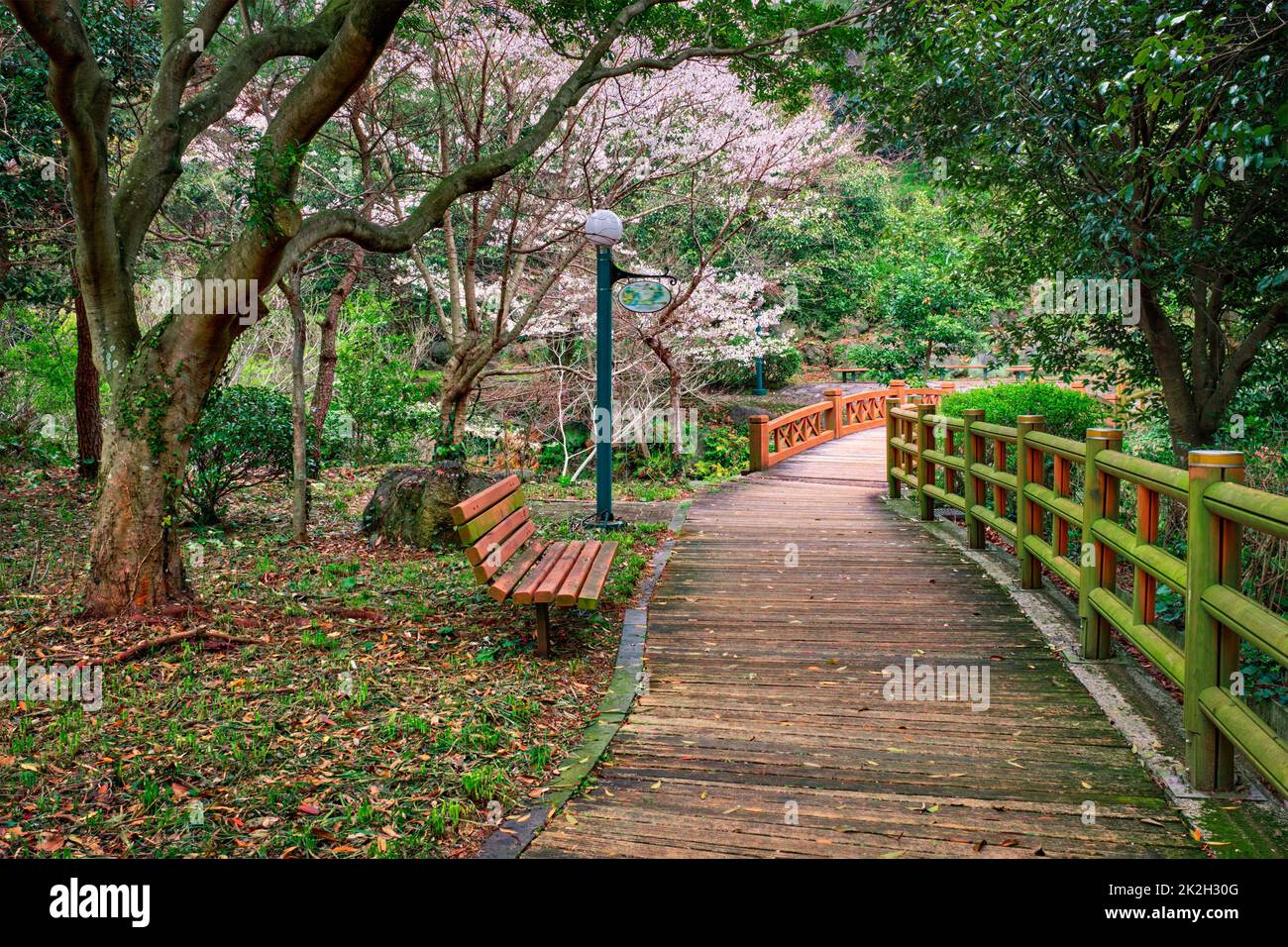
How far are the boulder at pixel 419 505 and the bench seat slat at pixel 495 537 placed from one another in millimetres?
1899

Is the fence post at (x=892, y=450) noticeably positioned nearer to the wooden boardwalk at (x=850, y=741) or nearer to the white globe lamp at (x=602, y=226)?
the wooden boardwalk at (x=850, y=741)

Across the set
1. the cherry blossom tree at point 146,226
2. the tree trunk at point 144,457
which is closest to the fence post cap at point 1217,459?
the cherry blossom tree at point 146,226

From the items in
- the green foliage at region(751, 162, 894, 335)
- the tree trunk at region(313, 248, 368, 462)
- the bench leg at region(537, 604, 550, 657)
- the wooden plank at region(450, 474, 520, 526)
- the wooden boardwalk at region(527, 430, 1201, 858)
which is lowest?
the wooden boardwalk at region(527, 430, 1201, 858)

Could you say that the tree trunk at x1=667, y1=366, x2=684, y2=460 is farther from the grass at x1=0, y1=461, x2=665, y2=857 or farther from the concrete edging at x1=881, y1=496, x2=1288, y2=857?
the grass at x1=0, y1=461, x2=665, y2=857

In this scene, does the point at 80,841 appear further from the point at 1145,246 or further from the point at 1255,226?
the point at 1255,226

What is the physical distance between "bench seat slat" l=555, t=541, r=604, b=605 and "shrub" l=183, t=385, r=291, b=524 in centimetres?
378

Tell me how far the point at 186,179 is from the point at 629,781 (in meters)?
14.0

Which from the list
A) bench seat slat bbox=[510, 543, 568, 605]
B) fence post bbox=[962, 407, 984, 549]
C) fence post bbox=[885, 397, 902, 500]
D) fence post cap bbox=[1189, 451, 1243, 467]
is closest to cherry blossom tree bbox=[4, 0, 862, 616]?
bench seat slat bbox=[510, 543, 568, 605]

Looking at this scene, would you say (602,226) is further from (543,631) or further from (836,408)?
(836,408)

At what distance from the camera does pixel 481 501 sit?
5.46 metres

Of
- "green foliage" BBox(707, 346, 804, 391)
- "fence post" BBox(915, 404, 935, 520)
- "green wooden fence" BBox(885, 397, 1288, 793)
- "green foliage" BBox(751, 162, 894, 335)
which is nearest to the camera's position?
"green wooden fence" BBox(885, 397, 1288, 793)

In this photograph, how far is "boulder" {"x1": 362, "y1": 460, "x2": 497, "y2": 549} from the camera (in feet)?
27.6

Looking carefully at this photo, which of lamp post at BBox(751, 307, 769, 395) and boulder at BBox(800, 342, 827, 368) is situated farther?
boulder at BBox(800, 342, 827, 368)

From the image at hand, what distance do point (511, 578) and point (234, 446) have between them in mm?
4659
